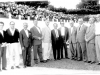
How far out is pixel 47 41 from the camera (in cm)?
757

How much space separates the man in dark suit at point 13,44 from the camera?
5.82m

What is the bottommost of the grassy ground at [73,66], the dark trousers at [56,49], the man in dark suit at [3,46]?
the grassy ground at [73,66]

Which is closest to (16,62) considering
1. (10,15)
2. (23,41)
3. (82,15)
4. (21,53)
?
(21,53)

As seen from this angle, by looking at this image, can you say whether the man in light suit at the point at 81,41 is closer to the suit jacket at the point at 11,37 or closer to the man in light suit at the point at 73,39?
the man in light suit at the point at 73,39

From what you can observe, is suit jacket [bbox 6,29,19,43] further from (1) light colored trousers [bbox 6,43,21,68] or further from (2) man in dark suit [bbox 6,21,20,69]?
(1) light colored trousers [bbox 6,43,21,68]

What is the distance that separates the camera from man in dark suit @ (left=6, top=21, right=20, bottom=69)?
5.82 meters

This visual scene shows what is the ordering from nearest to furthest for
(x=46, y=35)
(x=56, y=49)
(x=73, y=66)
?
1. (x=73, y=66)
2. (x=46, y=35)
3. (x=56, y=49)

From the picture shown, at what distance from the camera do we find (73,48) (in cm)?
795

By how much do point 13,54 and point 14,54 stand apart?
0.04m

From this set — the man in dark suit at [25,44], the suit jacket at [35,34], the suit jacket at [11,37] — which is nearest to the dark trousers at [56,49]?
the suit jacket at [35,34]

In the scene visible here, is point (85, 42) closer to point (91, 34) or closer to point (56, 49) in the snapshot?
point (91, 34)

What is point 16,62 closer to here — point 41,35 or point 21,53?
point 21,53

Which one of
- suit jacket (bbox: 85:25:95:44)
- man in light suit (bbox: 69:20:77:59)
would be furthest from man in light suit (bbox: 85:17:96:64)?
man in light suit (bbox: 69:20:77:59)

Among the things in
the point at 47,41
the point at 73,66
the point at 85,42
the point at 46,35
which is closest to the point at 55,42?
the point at 47,41
